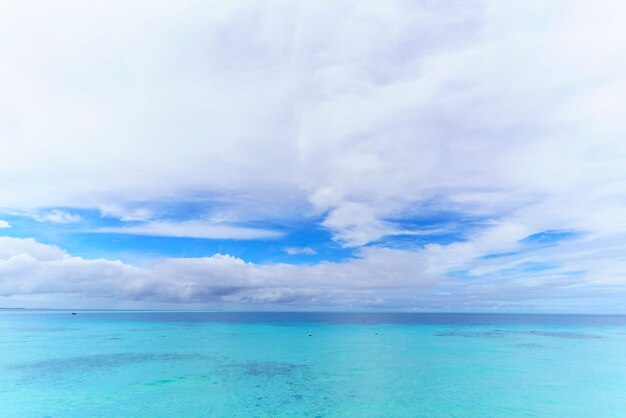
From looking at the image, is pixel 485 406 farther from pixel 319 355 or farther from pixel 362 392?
pixel 319 355

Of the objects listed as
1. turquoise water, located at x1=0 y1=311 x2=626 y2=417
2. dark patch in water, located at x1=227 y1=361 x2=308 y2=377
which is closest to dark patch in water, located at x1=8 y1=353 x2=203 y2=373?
turquoise water, located at x1=0 y1=311 x2=626 y2=417

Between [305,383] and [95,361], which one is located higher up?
[305,383]

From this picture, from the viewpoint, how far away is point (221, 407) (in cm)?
2491

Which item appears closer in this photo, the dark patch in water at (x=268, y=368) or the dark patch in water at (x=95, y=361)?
the dark patch in water at (x=268, y=368)

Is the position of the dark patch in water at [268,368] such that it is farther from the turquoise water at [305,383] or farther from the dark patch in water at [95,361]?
the dark patch in water at [95,361]

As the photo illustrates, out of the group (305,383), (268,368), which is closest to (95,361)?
(268,368)

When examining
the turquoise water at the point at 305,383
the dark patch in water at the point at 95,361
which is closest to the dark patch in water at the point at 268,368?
the turquoise water at the point at 305,383

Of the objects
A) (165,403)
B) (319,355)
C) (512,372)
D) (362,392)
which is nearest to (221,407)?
(165,403)

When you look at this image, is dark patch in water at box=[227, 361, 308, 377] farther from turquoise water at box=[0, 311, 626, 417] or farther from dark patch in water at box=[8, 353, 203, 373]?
dark patch in water at box=[8, 353, 203, 373]

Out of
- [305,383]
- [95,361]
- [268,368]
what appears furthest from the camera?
[95,361]

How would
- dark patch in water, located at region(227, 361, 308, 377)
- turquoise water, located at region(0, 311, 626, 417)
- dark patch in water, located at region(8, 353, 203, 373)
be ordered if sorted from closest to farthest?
turquoise water, located at region(0, 311, 626, 417), dark patch in water, located at region(227, 361, 308, 377), dark patch in water, located at region(8, 353, 203, 373)

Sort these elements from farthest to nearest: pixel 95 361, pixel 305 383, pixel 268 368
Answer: pixel 95 361, pixel 268 368, pixel 305 383

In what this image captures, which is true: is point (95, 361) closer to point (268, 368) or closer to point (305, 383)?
point (268, 368)

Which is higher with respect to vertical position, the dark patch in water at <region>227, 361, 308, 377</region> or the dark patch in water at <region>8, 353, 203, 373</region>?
the dark patch in water at <region>227, 361, 308, 377</region>
